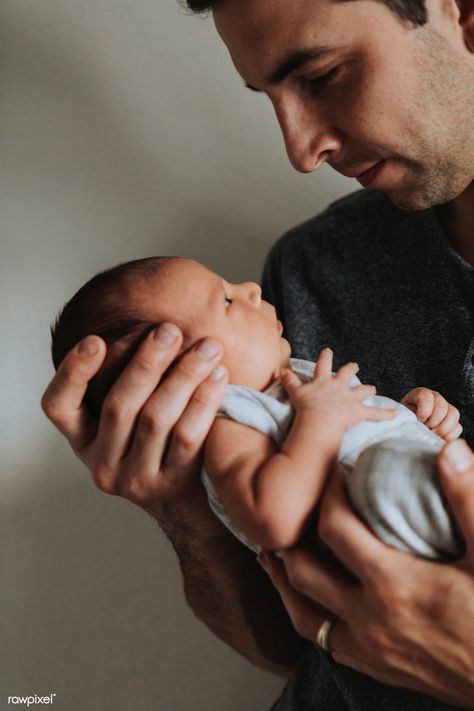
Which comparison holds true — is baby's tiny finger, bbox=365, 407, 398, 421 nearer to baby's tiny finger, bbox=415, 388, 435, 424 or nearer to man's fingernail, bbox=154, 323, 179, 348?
baby's tiny finger, bbox=415, 388, 435, 424

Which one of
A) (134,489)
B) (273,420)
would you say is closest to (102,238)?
(134,489)

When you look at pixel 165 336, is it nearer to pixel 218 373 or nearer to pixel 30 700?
pixel 218 373

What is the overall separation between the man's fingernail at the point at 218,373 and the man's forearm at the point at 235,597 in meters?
0.41

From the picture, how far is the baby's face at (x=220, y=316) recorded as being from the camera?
1.13 m

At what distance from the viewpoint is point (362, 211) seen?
170cm

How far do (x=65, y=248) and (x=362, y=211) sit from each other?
2.46ft

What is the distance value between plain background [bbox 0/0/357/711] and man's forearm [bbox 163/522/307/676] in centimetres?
39

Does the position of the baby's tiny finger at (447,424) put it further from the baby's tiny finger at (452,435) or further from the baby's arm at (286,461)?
the baby's arm at (286,461)

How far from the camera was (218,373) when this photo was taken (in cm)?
110

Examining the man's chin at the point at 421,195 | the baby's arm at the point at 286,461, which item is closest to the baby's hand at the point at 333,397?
the baby's arm at the point at 286,461

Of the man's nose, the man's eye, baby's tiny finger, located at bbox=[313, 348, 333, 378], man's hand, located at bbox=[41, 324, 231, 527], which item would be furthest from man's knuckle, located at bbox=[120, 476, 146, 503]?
the man's eye

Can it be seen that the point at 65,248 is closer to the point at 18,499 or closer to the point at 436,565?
the point at 18,499

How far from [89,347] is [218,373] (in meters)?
0.20

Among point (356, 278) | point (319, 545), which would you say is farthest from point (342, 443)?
point (356, 278)
